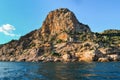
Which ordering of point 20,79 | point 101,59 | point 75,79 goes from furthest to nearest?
point 101,59
point 20,79
point 75,79

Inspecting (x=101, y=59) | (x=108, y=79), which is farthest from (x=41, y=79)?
(x=101, y=59)

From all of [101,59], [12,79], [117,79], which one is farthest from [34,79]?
[101,59]

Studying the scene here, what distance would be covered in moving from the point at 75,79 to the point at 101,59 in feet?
461

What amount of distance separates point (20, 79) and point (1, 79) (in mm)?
5788

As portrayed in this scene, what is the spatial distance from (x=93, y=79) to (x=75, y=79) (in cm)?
476

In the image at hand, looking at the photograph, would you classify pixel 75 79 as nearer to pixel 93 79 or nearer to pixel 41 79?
pixel 93 79

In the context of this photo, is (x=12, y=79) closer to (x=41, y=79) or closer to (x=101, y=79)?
(x=41, y=79)

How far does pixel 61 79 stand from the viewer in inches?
2456

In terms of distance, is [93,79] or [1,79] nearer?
[93,79]

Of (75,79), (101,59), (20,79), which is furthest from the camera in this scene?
(101,59)

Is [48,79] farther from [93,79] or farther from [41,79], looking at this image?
[93,79]

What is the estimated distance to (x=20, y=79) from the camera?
2613 inches

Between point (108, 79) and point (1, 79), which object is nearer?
point (108, 79)

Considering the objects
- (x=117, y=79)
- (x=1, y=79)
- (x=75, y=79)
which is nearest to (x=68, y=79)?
(x=75, y=79)
